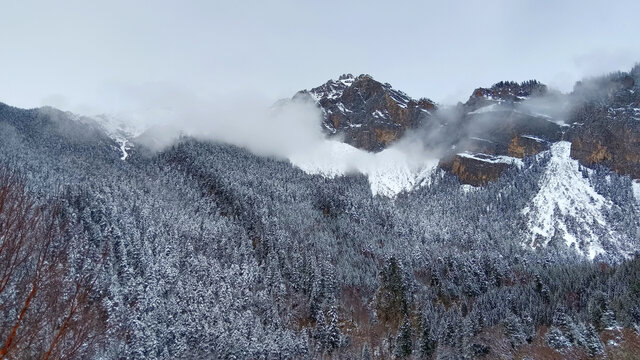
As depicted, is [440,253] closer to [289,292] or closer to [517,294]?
[517,294]

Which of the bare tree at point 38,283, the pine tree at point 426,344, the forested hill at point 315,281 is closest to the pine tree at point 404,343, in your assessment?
the forested hill at point 315,281

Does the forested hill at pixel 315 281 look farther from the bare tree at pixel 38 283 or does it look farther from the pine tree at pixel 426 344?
the bare tree at pixel 38 283

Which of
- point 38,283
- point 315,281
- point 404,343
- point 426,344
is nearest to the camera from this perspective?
point 38,283

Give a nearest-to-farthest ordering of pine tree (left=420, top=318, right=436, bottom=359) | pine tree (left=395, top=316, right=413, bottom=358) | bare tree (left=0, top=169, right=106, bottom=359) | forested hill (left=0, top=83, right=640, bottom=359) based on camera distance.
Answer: bare tree (left=0, top=169, right=106, bottom=359) < forested hill (left=0, top=83, right=640, bottom=359) < pine tree (left=420, top=318, right=436, bottom=359) < pine tree (left=395, top=316, right=413, bottom=358)

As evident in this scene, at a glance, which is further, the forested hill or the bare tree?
the forested hill

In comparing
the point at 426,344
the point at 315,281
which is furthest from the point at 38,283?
the point at 315,281

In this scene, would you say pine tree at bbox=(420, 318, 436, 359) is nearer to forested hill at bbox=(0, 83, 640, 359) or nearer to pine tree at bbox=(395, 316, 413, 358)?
forested hill at bbox=(0, 83, 640, 359)

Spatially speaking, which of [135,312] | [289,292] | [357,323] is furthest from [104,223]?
[357,323]

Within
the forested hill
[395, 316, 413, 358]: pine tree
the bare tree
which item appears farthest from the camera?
[395, 316, 413, 358]: pine tree

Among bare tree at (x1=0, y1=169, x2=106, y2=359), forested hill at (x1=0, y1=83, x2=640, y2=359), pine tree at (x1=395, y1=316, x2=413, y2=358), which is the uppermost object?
forested hill at (x1=0, y1=83, x2=640, y2=359)

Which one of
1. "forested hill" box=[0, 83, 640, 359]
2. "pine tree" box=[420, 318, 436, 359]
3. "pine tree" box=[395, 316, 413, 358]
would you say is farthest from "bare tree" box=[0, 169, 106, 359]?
"pine tree" box=[395, 316, 413, 358]

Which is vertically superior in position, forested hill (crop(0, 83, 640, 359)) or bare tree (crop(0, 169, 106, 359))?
forested hill (crop(0, 83, 640, 359))

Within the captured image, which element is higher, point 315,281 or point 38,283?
point 315,281

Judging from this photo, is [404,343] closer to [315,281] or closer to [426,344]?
[426,344]
